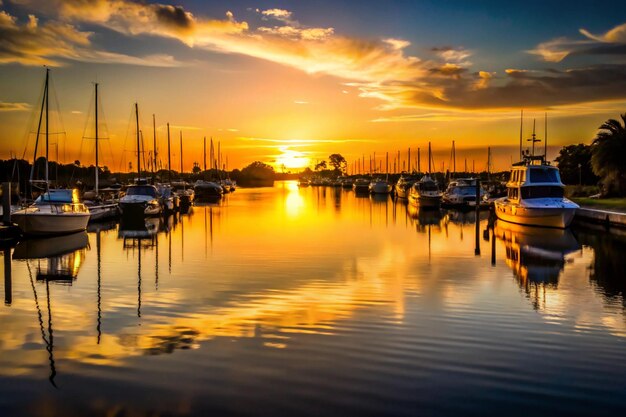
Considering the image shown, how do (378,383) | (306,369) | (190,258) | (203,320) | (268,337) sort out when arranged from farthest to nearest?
1. (190,258)
2. (203,320)
3. (268,337)
4. (306,369)
5. (378,383)

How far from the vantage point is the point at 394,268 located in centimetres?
2119

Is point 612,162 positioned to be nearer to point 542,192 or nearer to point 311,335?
point 542,192

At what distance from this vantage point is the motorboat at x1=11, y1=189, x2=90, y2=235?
28391mm

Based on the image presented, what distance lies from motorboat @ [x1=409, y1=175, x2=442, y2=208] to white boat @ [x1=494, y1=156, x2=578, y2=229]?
20.1 metres

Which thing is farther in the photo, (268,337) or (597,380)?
(268,337)

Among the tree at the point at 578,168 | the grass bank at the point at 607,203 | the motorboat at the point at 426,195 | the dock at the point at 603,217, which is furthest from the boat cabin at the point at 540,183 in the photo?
the tree at the point at 578,168

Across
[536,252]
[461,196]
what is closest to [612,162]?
[461,196]

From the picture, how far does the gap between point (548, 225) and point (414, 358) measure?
29.7 meters

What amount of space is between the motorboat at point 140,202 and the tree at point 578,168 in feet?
167

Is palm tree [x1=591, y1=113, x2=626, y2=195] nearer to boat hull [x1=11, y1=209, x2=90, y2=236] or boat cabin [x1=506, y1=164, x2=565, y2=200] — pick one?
boat cabin [x1=506, y1=164, x2=565, y2=200]

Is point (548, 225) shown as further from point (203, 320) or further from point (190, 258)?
point (203, 320)

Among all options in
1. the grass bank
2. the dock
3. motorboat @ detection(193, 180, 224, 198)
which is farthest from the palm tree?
motorboat @ detection(193, 180, 224, 198)

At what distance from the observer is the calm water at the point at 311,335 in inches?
320

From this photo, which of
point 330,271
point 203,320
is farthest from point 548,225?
point 203,320
